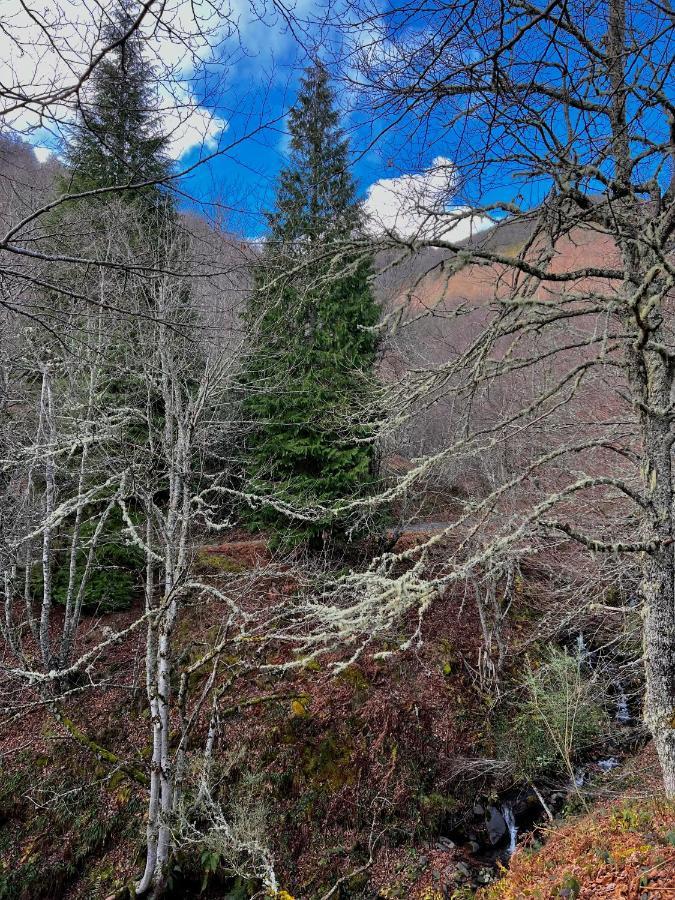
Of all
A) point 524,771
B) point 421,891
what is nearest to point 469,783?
point 524,771

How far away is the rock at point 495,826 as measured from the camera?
6.51 metres

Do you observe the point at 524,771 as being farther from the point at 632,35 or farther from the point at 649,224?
the point at 632,35

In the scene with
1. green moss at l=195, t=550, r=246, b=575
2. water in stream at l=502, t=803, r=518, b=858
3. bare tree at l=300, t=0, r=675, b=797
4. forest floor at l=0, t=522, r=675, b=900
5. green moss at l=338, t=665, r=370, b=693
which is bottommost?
water in stream at l=502, t=803, r=518, b=858

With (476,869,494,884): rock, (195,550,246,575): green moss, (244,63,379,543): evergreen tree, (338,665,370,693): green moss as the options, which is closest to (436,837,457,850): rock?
(476,869,494,884): rock

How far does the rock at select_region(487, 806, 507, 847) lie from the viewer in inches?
256

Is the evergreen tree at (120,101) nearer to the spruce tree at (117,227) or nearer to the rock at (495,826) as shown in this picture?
the spruce tree at (117,227)

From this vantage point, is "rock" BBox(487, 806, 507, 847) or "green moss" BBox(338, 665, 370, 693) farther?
"green moss" BBox(338, 665, 370, 693)

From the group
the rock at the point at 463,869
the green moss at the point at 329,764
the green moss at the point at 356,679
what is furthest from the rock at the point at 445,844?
the green moss at the point at 356,679

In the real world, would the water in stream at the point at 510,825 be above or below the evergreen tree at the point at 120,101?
below

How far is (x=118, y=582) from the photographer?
9008mm

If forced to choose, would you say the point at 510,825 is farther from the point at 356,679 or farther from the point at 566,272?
the point at 566,272

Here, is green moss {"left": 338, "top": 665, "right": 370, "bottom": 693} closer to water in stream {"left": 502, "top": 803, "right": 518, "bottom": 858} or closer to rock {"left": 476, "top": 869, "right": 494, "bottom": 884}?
water in stream {"left": 502, "top": 803, "right": 518, "bottom": 858}

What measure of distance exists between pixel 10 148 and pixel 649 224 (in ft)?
12.1

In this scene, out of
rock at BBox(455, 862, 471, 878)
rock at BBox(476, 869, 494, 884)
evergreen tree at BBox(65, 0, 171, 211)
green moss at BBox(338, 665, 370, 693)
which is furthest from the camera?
green moss at BBox(338, 665, 370, 693)
